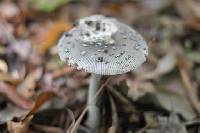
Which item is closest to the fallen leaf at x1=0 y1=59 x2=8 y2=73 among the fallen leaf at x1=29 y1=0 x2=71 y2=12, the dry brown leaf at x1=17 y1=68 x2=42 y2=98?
the dry brown leaf at x1=17 y1=68 x2=42 y2=98

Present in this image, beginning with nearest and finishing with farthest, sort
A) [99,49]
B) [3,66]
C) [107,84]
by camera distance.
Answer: [99,49], [107,84], [3,66]

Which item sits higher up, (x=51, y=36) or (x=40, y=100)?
(x=51, y=36)

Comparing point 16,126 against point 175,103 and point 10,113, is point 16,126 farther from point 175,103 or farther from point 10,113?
point 175,103

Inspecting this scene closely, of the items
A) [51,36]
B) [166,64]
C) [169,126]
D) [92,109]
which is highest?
[51,36]

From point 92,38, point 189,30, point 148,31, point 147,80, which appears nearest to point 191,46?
point 189,30

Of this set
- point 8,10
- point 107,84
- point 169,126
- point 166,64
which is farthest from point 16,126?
point 8,10

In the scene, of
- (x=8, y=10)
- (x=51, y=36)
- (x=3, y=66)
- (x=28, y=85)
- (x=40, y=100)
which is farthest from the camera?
(x=8, y=10)

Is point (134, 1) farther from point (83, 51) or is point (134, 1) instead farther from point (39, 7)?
point (83, 51)

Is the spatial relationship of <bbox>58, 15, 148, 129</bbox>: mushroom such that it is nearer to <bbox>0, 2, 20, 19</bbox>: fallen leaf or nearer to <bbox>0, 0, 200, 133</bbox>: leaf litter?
<bbox>0, 0, 200, 133</bbox>: leaf litter
